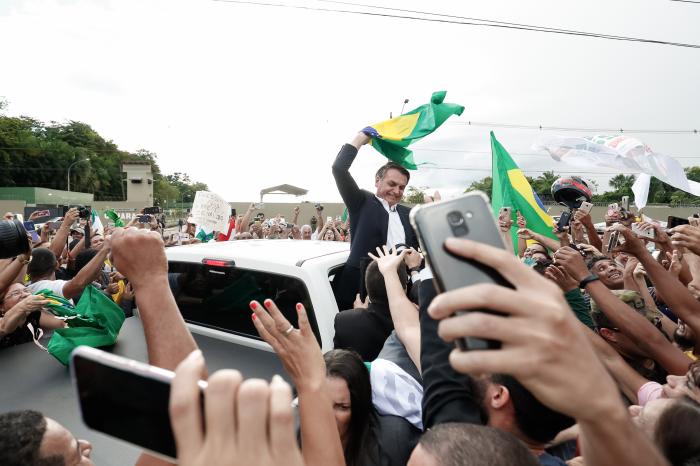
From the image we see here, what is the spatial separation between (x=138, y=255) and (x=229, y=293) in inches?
73.7

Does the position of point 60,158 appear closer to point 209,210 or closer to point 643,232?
point 209,210

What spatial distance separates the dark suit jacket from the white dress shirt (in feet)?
0.13

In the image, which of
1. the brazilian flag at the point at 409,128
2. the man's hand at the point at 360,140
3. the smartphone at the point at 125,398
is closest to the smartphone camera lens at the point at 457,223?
the smartphone at the point at 125,398

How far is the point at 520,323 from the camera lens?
582mm

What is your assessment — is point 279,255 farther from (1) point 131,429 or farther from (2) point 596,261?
(2) point 596,261

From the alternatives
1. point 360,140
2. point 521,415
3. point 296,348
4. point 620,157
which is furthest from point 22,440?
point 620,157

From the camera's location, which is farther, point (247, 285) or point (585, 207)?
point (585, 207)

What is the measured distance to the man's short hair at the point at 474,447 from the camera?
3.34 ft

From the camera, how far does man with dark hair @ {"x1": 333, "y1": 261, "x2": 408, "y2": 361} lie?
254 centimetres

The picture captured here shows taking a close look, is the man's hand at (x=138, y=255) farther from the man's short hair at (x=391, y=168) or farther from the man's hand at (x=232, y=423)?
the man's short hair at (x=391, y=168)

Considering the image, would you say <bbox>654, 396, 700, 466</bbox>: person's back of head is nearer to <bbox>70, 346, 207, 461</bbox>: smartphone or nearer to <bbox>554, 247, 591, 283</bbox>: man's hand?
<bbox>554, 247, 591, 283</bbox>: man's hand

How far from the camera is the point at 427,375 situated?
149 cm

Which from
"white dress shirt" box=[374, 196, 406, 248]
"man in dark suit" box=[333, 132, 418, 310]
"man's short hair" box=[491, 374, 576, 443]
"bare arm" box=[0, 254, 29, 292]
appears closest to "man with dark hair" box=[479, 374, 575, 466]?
"man's short hair" box=[491, 374, 576, 443]

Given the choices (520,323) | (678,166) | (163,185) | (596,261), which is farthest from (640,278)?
(163,185)
